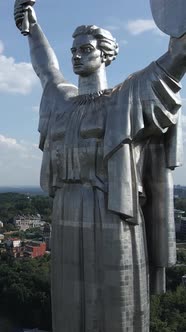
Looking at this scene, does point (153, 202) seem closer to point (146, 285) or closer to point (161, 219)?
point (161, 219)

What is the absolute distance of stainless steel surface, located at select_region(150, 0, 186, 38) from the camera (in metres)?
4.42

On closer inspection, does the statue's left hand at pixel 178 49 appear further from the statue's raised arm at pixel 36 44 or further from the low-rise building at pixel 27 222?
the low-rise building at pixel 27 222

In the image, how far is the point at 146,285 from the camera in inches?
195

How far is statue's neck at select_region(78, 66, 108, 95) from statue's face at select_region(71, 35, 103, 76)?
5 centimetres

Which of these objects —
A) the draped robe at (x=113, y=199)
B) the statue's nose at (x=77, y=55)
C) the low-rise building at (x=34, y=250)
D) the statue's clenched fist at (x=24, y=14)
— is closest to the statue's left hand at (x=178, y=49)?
the draped robe at (x=113, y=199)

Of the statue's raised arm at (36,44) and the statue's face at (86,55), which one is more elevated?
the statue's raised arm at (36,44)

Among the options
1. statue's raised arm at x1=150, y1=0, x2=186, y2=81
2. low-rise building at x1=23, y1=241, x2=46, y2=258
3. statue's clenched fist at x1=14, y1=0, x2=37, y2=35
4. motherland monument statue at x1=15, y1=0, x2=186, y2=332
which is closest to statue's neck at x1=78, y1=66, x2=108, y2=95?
motherland monument statue at x1=15, y1=0, x2=186, y2=332

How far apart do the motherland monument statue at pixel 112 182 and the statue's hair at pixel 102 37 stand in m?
0.01

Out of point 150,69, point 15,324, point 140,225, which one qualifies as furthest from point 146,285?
point 15,324

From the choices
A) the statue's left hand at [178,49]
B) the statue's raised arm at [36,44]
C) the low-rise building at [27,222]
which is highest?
the low-rise building at [27,222]

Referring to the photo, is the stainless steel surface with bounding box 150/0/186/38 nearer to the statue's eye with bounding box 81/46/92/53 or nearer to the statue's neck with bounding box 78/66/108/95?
the statue's eye with bounding box 81/46/92/53

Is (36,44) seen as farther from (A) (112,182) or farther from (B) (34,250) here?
(B) (34,250)

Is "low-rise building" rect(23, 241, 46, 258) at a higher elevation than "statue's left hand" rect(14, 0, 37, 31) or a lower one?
lower

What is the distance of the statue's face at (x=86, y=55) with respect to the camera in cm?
513
